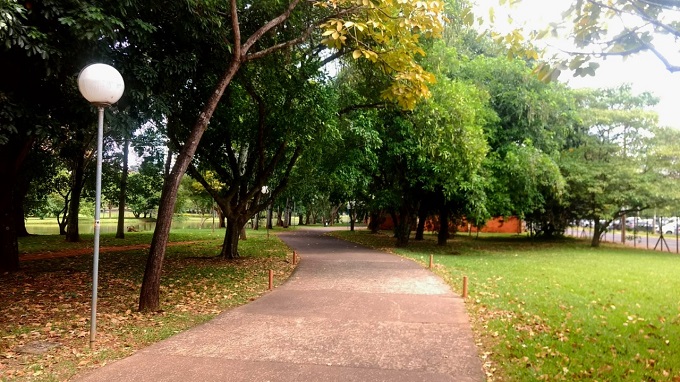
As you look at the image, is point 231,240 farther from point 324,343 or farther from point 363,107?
point 324,343

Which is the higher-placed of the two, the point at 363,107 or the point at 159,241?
the point at 363,107

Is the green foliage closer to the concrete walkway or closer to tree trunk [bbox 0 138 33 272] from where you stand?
the concrete walkway

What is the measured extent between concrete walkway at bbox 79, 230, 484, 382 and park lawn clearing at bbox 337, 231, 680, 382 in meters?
0.42

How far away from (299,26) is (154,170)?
1471cm

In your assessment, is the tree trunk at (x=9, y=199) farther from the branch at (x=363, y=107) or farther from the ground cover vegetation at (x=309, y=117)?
the branch at (x=363, y=107)

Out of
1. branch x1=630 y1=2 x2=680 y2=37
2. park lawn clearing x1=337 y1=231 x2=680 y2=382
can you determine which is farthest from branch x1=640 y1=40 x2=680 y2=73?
park lawn clearing x1=337 y1=231 x2=680 y2=382

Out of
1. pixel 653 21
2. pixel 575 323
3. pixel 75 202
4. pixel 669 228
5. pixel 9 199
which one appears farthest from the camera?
pixel 669 228

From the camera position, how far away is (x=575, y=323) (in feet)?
22.5

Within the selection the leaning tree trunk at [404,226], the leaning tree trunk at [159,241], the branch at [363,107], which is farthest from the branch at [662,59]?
the leaning tree trunk at [404,226]

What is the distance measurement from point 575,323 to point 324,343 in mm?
4015

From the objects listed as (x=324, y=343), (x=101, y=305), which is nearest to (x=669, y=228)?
(x=324, y=343)

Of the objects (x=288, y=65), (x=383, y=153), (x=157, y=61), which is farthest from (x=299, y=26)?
(x=383, y=153)

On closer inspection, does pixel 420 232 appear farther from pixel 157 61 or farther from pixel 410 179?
pixel 157 61

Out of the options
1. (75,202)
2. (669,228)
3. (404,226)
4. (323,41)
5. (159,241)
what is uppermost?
(323,41)
